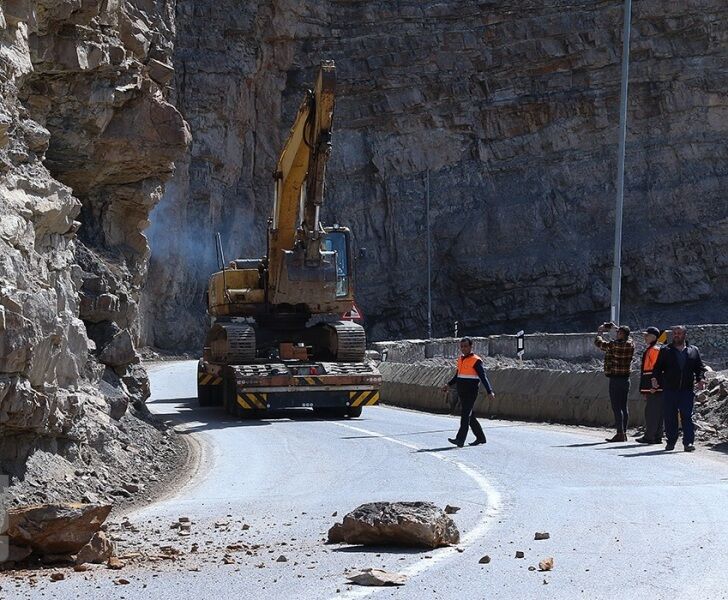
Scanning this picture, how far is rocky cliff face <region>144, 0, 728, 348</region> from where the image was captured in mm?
56656

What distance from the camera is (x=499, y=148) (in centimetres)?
5878

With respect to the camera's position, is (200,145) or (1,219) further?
(200,145)

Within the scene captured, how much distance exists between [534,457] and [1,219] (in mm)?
7003

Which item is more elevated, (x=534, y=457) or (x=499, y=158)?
(x=499, y=158)

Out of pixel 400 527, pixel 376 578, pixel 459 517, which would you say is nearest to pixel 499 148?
pixel 459 517

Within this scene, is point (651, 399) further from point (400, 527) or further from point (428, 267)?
point (428, 267)

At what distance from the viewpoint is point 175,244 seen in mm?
52812

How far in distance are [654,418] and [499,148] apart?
43.9 metres

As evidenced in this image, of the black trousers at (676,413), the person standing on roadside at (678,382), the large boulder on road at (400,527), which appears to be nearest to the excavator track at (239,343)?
the person standing on roadside at (678,382)

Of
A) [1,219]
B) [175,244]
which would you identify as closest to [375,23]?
[175,244]

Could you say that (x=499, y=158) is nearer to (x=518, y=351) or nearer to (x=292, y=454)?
(x=518, y=351)

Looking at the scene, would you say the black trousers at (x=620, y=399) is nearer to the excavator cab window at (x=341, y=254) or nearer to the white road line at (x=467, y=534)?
the white road line at (x=467, y=534)

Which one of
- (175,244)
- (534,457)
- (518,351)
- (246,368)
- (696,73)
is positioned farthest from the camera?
(696,73)

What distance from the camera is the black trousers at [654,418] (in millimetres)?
15805
